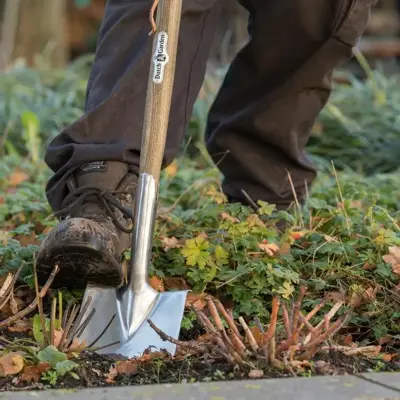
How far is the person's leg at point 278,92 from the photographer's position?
291cm

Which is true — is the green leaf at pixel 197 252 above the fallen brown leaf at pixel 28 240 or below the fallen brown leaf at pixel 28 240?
above

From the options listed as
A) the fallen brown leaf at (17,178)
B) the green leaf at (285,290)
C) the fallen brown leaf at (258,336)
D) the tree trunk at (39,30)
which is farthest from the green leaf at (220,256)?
the tree trunk at (39,30)

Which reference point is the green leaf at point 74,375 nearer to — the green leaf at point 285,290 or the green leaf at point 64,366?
the green leaf at point 64,366

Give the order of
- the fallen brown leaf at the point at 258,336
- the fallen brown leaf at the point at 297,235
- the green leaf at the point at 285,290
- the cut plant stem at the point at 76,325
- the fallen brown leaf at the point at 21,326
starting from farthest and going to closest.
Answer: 1. the fallen brown leaf at the point at 297,235
2. the green leaf at the point at 285,290
3. the fallen brown leaf at the point at 21,326
4. the cut plant stem at the point at 76,325
5. the fallen brown leaf at the point at 258,336

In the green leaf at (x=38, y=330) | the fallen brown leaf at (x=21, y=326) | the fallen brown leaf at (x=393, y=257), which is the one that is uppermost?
the fallen brown leaf at (x=393, y=257)

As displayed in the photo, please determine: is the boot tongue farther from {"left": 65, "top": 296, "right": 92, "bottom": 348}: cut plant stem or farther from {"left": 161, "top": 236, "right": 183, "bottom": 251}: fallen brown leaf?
{"left": 65, "top": 296, "right": 92, "bottom": 348}: cut plant stem

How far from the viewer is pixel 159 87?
2344 millimetres

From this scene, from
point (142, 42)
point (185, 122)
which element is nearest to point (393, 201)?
point (185, 122)

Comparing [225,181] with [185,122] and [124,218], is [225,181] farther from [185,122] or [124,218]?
[124,218]

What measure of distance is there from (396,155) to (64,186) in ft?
9.77

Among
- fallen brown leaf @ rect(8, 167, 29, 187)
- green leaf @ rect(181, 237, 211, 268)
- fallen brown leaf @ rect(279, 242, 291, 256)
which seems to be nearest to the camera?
green leaf @ rect(181, 237, 211, 268)

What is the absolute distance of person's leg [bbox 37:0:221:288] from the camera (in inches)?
97.2

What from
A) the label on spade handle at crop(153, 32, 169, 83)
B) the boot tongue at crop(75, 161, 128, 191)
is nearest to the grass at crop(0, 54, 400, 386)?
the boot tongue at crop(75, 161, 128, 191)

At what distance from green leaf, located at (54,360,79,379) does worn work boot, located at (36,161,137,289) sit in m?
0.44
